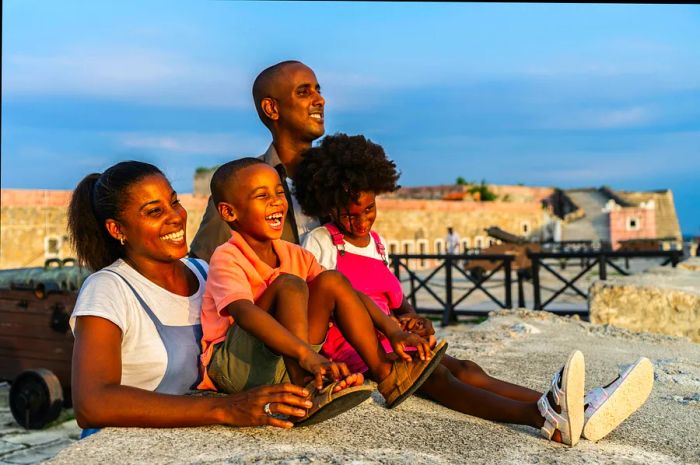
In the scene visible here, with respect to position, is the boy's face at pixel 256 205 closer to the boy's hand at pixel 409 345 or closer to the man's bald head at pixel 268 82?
the boy's hand at pixel 409 345

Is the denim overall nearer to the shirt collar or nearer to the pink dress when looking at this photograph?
the pink dress

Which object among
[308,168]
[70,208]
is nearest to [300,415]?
[70,208]

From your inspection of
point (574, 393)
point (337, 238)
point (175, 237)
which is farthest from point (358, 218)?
point (574, 393)

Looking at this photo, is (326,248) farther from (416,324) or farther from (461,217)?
(461,217)

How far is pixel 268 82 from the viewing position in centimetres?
375

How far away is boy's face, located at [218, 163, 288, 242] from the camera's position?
9.27ft

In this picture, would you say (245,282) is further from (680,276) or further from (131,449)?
(680,276)

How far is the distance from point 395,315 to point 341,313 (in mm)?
745

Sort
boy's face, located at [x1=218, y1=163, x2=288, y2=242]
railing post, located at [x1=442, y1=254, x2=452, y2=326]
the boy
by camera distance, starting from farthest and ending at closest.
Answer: railing post, located at [x1=442, y1=254, x2=452, y2=326]
boy's face, located at [x1=218, y1=163, x2=288, y2=242]
the boy

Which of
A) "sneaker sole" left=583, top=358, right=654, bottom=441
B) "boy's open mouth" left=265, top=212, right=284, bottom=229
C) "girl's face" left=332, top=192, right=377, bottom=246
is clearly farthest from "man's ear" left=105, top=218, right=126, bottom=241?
"sneaker sole" left=583, top=358, right=654, bottom=441

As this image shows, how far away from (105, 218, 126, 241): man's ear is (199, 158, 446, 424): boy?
1.18 ft

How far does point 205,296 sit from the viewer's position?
8.91ft

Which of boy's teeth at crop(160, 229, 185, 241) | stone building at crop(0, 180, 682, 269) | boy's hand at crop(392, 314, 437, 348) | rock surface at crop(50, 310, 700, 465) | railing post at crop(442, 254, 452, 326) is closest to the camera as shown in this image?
rock surface at crop(50, 310, 700, 465)

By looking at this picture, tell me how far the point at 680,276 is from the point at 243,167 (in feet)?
22.9
